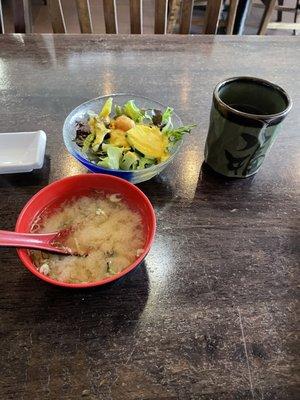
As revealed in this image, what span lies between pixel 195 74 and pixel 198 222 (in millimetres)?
628

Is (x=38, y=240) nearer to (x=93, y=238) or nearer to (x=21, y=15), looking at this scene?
(x=93, y=238)

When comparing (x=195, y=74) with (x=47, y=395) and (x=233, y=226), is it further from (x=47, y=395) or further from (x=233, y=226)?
(x=47, y=395)

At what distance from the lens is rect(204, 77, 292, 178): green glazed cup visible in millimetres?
669

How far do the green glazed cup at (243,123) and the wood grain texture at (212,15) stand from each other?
34.7 inches

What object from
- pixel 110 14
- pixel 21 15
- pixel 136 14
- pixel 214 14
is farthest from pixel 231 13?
pixel 21 15

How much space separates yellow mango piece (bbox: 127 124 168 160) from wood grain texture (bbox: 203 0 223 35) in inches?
38.5

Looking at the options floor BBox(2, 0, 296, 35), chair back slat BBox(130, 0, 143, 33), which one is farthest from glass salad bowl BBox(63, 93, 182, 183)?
floor BBox(2, 0, 296, 35)

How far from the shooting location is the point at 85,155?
0.75 m

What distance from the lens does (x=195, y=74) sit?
1141 mm

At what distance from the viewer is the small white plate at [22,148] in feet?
2.58

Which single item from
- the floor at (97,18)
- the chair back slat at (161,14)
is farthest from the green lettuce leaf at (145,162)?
the floor at (97,18)

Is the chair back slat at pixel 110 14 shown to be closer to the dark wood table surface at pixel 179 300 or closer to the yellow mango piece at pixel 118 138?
the dark wood table surface at pixel 179 300

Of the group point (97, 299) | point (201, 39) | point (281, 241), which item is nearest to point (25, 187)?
point (97, 299)

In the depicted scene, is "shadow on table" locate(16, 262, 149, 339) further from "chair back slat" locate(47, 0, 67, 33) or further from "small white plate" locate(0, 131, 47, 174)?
"chair back slat" locate(47, 0, 67, 33)
